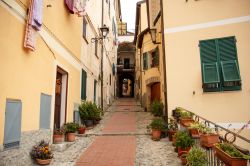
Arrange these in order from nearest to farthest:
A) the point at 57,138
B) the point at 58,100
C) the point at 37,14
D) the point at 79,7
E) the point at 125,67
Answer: the point at 37,14 < the point at 57,138 < the point at 58,100 < the point at 79,7 < the point at 125,67

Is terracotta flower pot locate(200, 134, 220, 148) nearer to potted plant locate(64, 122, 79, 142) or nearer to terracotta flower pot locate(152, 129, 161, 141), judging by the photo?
terracotta flower pot locate(152, 129, 161, 141)

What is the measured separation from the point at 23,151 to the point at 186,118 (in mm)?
5156

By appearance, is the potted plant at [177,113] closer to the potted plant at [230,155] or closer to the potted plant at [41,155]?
the potted plant at [230,155]

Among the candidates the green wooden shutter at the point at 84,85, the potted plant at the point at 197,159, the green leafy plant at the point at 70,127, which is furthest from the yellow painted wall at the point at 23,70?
the potted plant at the point at 197,159

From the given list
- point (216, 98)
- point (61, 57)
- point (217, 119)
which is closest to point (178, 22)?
point (216, 98)

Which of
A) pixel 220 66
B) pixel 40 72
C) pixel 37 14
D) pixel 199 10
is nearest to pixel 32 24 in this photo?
pixel 37 14

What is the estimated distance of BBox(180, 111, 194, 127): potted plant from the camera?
8.15m

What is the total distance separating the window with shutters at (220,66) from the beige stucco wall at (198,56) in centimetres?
19

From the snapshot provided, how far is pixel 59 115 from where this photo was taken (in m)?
9.13

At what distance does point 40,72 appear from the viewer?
6793 millimetres

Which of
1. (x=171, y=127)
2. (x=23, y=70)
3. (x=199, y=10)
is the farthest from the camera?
(x=199, y=10)

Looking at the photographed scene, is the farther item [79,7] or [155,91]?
[155,91]

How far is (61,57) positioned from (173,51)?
4.43 meters

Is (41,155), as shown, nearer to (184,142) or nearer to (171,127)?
(184,142)
